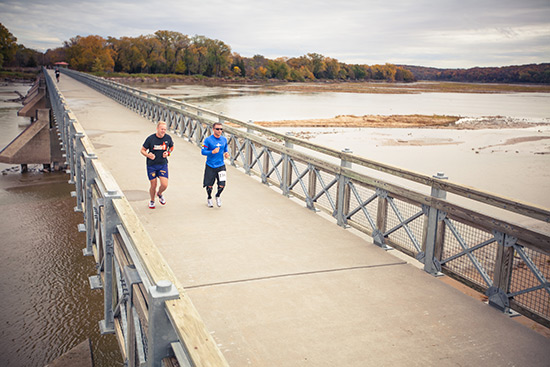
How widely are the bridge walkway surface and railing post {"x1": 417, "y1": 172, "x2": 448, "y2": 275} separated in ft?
0.52

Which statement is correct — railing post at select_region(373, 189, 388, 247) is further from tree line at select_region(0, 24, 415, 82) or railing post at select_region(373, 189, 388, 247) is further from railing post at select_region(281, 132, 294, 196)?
tree line at select_region(0, 24, 415, 82)

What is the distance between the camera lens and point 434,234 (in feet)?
19.9

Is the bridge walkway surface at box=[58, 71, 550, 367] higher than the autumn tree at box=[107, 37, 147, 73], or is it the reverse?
the autumn tree at box=[107, 37, 147, 73]

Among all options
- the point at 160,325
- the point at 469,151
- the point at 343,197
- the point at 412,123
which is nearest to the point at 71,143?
the point at 343,197

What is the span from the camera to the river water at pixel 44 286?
9099 mm

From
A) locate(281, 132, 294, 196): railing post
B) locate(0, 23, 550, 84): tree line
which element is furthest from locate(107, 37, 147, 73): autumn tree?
locate(281, 132, 294, 196): railing post

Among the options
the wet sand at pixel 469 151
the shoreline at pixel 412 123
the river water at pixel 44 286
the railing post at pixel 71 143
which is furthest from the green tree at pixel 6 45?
the railing post at pixel 71 143

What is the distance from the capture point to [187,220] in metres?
8.23

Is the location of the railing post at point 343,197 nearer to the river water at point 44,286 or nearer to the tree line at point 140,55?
the river water at point 44,286

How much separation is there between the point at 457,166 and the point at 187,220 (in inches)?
779

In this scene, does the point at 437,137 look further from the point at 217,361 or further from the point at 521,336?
the point at 217,361

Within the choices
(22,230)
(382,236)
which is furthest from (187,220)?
(22,230)

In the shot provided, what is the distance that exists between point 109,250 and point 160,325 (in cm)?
235

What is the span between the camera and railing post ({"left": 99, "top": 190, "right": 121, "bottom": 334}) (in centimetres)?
461
